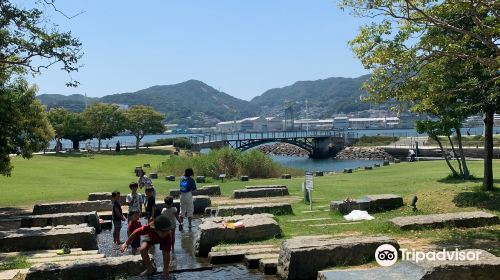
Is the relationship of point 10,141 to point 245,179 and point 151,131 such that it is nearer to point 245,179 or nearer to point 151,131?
point 245,179

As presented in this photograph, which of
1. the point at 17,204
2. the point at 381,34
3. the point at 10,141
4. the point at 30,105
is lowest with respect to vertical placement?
the point at 17,204

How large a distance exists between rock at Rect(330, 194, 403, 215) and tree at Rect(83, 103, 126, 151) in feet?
210

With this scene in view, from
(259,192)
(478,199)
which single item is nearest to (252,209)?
(259,192)

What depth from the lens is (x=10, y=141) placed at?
21812 mm

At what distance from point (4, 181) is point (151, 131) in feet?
175

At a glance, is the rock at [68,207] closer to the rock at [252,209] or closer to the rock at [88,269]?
the rock at [252,209]

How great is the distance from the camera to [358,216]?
15297 mm

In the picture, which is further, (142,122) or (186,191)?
(142,122)

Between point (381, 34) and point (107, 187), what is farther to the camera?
point (107, 187)

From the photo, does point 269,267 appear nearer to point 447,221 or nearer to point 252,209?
point 447,221

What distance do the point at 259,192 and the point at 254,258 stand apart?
41.6 ft

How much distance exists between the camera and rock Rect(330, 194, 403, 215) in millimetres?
16416

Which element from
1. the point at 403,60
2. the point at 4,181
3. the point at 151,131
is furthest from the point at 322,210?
the point at 151,131

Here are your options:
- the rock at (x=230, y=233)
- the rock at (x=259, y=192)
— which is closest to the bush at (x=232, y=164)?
the rock at (x=259, y=192)
